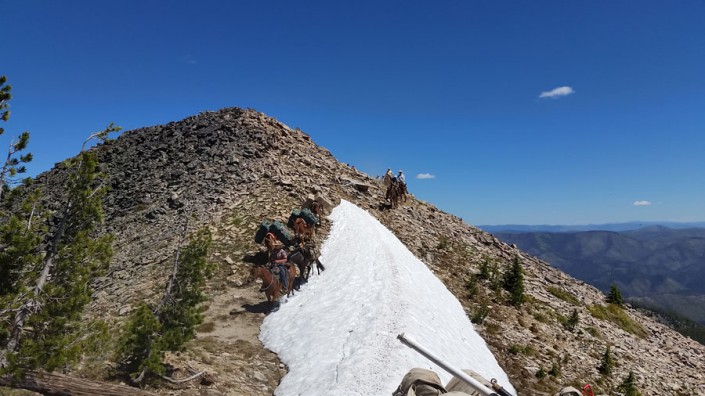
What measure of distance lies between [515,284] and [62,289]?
25578 mm

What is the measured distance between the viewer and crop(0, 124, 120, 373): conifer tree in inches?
450

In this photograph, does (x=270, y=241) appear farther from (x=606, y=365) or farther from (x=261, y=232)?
(x=606, y=365)

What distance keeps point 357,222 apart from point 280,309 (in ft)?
42.3

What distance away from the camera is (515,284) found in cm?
A: 2825

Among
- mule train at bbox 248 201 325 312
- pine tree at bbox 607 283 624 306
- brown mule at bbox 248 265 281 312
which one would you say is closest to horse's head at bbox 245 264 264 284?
mule train at bbox 248 201 325 312

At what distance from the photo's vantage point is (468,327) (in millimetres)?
21641

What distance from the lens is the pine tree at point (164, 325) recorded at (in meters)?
12.9

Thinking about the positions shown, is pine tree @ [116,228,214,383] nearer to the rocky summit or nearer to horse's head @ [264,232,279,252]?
the rocky summit

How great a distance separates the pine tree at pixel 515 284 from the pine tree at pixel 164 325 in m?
20.2

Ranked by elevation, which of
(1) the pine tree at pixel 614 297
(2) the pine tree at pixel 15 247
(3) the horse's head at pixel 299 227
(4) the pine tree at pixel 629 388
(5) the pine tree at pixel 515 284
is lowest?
(4) the pine tree at pixel 629 388

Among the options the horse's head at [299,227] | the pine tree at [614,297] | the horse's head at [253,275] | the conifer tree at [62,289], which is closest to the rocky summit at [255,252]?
the horse's head at [253,275]

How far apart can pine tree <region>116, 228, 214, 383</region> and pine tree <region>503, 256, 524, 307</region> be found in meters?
20.2

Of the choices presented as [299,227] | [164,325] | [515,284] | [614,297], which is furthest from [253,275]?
[614,297]

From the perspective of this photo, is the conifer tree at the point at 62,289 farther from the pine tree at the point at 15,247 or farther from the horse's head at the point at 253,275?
the horse's head at the point at 253,275
